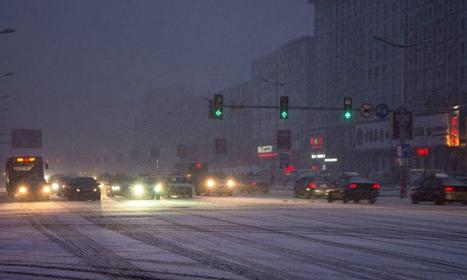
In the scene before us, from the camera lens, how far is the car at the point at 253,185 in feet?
197

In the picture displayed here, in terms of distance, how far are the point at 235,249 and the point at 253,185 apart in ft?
152

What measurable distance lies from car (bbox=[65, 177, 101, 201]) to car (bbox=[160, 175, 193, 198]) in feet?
15.1

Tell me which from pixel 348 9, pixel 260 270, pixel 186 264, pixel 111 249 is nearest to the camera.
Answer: pixel 260 270

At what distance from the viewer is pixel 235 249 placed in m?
14.1

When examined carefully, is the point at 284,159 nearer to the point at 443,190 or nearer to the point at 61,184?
the point at 61,184

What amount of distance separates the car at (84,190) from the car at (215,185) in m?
11.2

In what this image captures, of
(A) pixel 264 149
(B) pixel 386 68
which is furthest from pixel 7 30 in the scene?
(A) pixel 264 149

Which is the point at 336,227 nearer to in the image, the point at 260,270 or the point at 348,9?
the point at 260,270

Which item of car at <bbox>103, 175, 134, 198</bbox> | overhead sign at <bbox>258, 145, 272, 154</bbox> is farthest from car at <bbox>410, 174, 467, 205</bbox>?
overhead sign at <bbox>258, 145, 272, 154</bbox>

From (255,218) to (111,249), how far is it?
32.8 ft

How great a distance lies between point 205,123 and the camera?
198625 mm

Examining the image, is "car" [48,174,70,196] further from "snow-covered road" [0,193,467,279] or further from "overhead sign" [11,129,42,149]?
"snow-covered road" [0,193,467,279]

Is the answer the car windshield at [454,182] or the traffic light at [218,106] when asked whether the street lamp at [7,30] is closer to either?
the traffic light at [218,106]

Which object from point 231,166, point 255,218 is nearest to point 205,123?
point 231,166
